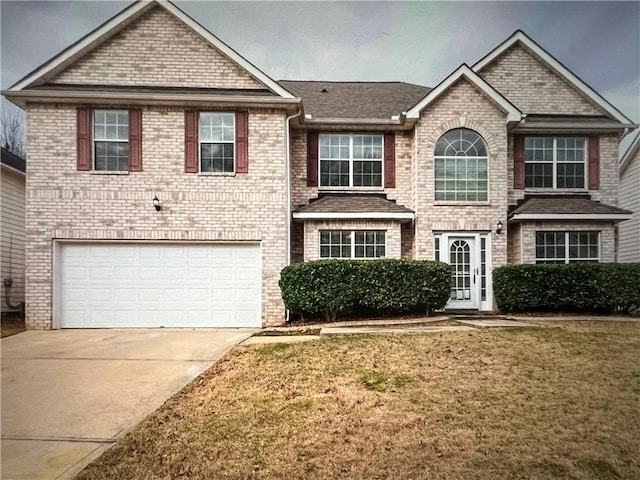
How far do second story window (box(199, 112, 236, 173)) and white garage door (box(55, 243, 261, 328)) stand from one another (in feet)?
6.76

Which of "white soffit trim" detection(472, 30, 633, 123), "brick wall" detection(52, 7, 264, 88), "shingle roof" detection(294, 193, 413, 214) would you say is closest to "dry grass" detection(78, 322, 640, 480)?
"shingle roof" detection(294, 193, 413, 214)

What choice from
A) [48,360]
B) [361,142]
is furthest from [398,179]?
[48,360]

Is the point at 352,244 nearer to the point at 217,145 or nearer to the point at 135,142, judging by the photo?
the point at 217,145

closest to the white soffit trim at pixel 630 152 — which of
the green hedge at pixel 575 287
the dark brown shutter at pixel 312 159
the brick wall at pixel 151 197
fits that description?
the green hedge at pixel 575 287

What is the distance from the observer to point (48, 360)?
6527 mm

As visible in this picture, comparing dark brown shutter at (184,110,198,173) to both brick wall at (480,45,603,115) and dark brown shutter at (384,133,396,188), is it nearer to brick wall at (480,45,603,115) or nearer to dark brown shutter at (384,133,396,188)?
dark brown shutter at (384,133,396,188)

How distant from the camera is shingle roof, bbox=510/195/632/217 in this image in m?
10.8

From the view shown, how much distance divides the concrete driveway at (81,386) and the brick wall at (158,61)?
21.0 feet

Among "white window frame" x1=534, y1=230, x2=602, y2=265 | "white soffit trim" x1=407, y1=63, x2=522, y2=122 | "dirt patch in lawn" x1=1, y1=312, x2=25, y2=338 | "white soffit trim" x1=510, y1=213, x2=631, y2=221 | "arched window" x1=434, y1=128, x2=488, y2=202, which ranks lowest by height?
"dirt patch in lawn" x1=1, y1=312, x2=25, y2=338

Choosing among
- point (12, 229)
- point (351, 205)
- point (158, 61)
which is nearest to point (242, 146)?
point (158, 61)

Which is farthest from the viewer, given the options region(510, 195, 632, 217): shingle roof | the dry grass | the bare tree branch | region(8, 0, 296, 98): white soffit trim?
the bare tree branch

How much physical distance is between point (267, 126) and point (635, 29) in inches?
299

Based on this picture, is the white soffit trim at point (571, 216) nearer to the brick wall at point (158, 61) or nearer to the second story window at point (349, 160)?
the second story window at point (349, 160)

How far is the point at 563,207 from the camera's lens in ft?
36.2
